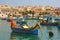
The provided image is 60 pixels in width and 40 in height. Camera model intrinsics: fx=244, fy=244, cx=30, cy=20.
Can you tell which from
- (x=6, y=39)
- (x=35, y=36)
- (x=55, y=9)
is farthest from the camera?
(x=55, y=9)

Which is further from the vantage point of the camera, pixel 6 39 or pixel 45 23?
pixel 45 23

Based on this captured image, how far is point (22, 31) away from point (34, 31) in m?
1.62

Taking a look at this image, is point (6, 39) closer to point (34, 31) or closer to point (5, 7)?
point (34, 31)

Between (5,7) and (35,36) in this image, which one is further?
(5,7)

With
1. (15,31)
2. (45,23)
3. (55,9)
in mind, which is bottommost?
(55,9)

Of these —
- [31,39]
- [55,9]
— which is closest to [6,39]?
[31,39]

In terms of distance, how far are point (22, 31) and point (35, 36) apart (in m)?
2.24

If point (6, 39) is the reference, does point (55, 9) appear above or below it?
below

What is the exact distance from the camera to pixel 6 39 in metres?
22.8

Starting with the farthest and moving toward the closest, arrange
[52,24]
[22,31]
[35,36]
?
[52,24] → [22,31] → [35,36]

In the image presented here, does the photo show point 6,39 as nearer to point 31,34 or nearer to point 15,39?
point 15,39

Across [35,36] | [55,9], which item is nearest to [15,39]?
[35,36]

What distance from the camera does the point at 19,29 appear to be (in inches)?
1082

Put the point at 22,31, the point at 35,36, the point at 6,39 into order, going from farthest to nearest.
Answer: the point at 22,31
the point at 35,36
the point at 6,39
